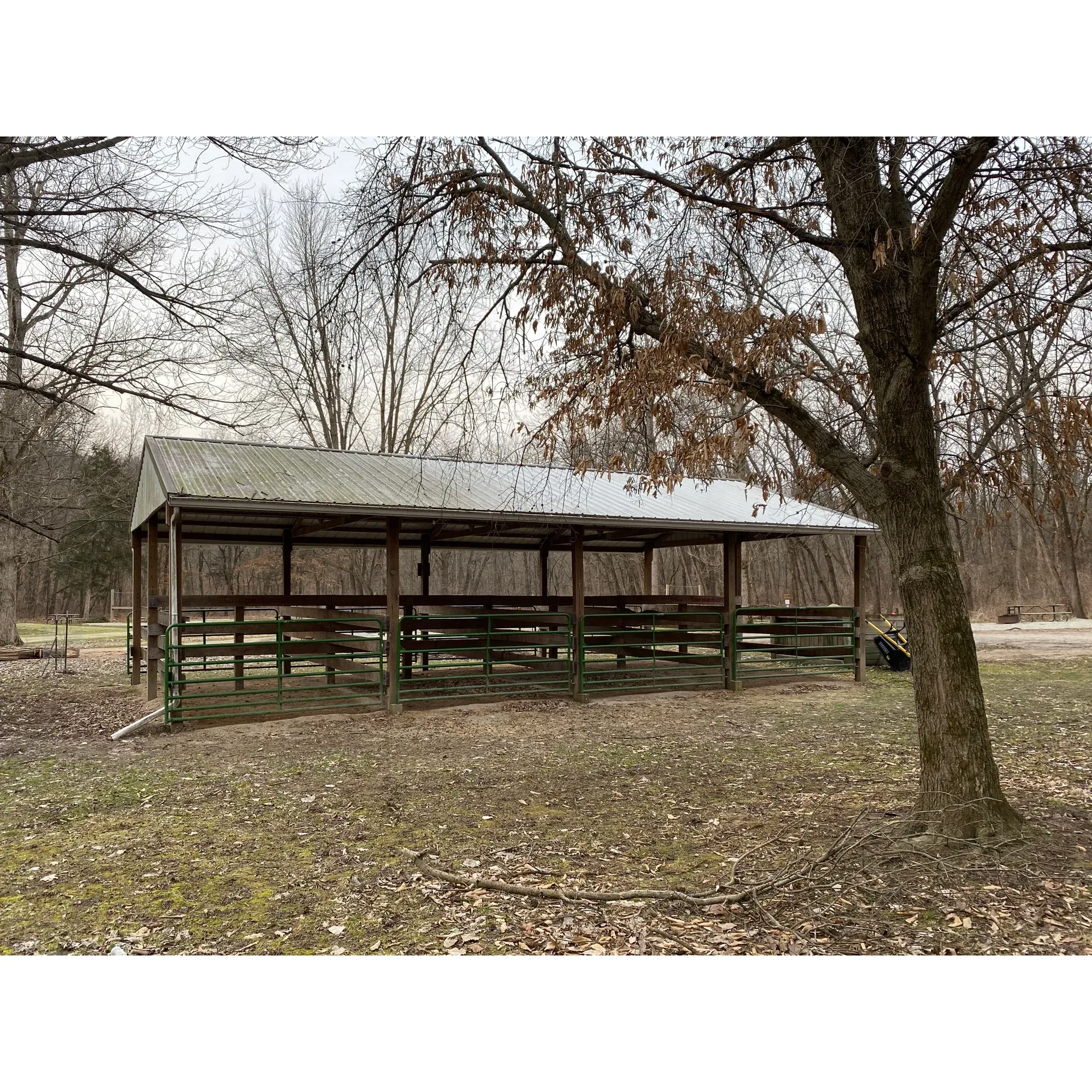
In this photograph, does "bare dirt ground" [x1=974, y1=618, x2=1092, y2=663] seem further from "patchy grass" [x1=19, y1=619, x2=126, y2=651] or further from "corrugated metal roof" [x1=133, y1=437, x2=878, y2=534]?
"patchy grass" [x1=19, y1=619, x2=126, y2=651]

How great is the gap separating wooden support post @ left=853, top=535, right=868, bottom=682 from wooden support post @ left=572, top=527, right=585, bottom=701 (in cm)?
528

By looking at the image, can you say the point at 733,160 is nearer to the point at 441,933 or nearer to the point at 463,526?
the point at 441,933

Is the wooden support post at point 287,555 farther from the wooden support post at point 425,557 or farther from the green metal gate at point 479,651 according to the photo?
the green metal gate at point 479,651

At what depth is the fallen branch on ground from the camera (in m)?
4.31

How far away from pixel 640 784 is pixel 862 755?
2.50 metres

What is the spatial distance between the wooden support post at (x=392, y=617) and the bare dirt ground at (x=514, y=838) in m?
0.49

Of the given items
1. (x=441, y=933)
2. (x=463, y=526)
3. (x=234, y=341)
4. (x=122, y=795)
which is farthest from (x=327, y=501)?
(x=441, y=933)

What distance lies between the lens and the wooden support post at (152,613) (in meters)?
10.4

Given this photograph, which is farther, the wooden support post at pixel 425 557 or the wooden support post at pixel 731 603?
the wooden support post at pixel 425 557

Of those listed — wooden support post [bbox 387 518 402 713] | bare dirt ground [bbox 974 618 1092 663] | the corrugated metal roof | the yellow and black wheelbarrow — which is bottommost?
bare dirt ground [bbox 974 618 1092 663]

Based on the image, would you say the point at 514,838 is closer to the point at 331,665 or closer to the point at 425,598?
the point at 331,665

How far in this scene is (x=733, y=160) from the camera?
5879mm

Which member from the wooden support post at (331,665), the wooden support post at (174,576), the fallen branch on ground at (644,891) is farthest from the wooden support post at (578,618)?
the fallen branch on ground at (644,891)

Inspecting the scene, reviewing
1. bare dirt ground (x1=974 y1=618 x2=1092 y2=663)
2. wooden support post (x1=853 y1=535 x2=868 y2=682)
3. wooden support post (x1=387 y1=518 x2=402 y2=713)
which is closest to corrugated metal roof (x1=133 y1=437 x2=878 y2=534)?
wooden support post (x1=853 y1=535 x2=868 y2=682)
